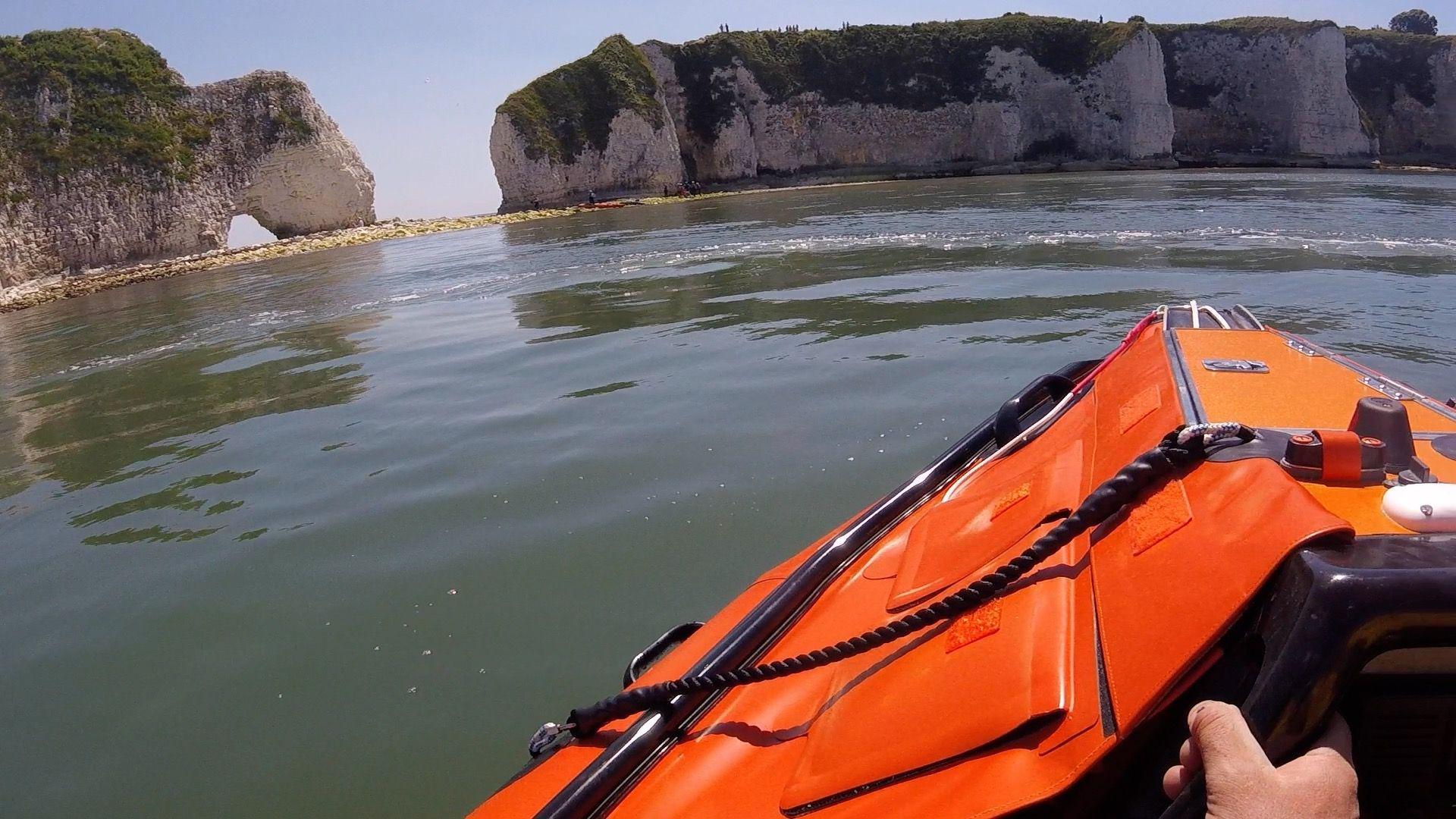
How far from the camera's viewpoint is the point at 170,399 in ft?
27.8

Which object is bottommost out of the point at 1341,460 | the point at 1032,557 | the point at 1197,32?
the point at 1032,557

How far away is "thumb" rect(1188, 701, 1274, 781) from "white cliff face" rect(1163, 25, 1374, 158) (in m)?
61.7

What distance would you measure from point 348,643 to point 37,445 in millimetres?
6071

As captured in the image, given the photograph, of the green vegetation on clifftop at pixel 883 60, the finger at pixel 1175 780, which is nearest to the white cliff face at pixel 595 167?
the green vegetation on clifftop at pixel 883 60

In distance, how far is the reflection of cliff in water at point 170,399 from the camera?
6559 millimetres

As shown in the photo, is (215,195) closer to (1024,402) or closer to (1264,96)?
(1024,402)

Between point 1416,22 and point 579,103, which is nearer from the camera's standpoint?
point 579,103

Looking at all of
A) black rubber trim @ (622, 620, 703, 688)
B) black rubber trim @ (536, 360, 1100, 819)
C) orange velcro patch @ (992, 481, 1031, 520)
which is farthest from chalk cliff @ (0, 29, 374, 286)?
orange velcro patch @ (992, 481, 1031, 520)

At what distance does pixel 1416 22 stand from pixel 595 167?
322 ft

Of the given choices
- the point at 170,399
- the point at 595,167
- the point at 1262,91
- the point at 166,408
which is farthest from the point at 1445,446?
the point at 1262,91

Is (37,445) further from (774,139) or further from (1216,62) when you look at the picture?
(1216,62)

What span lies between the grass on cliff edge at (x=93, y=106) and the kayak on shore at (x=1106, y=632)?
38.5 meters

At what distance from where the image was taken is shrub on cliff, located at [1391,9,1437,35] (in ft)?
285

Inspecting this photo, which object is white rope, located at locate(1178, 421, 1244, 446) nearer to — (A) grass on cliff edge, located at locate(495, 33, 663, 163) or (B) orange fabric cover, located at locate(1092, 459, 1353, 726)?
(B) orange fabric cover, located at locate(1092, 459, 1353, 726)
